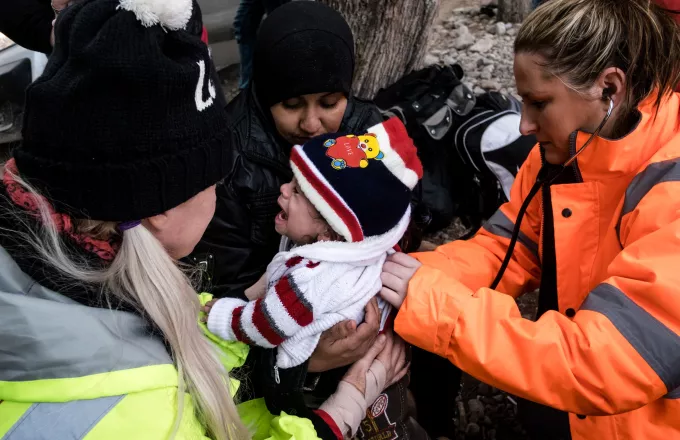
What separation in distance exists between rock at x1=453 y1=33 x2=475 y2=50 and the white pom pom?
5.20 m

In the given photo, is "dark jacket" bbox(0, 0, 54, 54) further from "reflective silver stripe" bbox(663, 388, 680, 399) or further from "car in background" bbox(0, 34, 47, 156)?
"reflective silver stripe" bbox(663, 388, 680, 399)

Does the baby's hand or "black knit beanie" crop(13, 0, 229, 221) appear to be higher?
"black knit beanie" crop(13, 0, 229, 221)

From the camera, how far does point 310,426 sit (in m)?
1.62

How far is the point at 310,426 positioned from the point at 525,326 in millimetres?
697

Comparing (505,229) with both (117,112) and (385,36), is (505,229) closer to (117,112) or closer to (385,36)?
(117,112)

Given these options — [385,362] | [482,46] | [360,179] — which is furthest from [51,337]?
[482,46]

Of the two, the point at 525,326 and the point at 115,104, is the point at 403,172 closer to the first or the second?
the point at 525,326

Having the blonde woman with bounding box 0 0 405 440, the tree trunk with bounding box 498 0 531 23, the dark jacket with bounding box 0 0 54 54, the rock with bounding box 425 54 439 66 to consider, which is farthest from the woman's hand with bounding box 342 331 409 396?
the tree trunk with bounding box 498 0 531 23

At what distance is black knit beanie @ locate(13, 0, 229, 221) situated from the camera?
1.12 meters

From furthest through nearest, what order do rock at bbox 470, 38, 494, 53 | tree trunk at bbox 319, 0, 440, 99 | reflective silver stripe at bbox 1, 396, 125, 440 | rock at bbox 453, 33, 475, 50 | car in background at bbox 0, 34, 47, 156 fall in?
rock at bbox 453, 33, 475, 50
rock at bbox 470, 38, 494, 53
car in background at bbox 0, 34, 47, 156
tree trunk at bbox 319, 0, 440, 99
reflective silver stripe at bbox 1, 396, 125, 440

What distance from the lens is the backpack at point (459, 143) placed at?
3348mm

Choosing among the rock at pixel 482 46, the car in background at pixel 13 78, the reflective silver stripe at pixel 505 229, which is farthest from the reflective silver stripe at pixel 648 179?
the rock at pixel 482 46

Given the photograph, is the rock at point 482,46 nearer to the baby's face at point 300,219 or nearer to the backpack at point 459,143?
the backpack at point 459,143

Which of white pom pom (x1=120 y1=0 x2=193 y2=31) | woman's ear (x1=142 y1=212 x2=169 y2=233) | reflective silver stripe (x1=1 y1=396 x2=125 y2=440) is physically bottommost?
reflective silver stripe (x1=1 y1=396 x2=125 y2=440)
